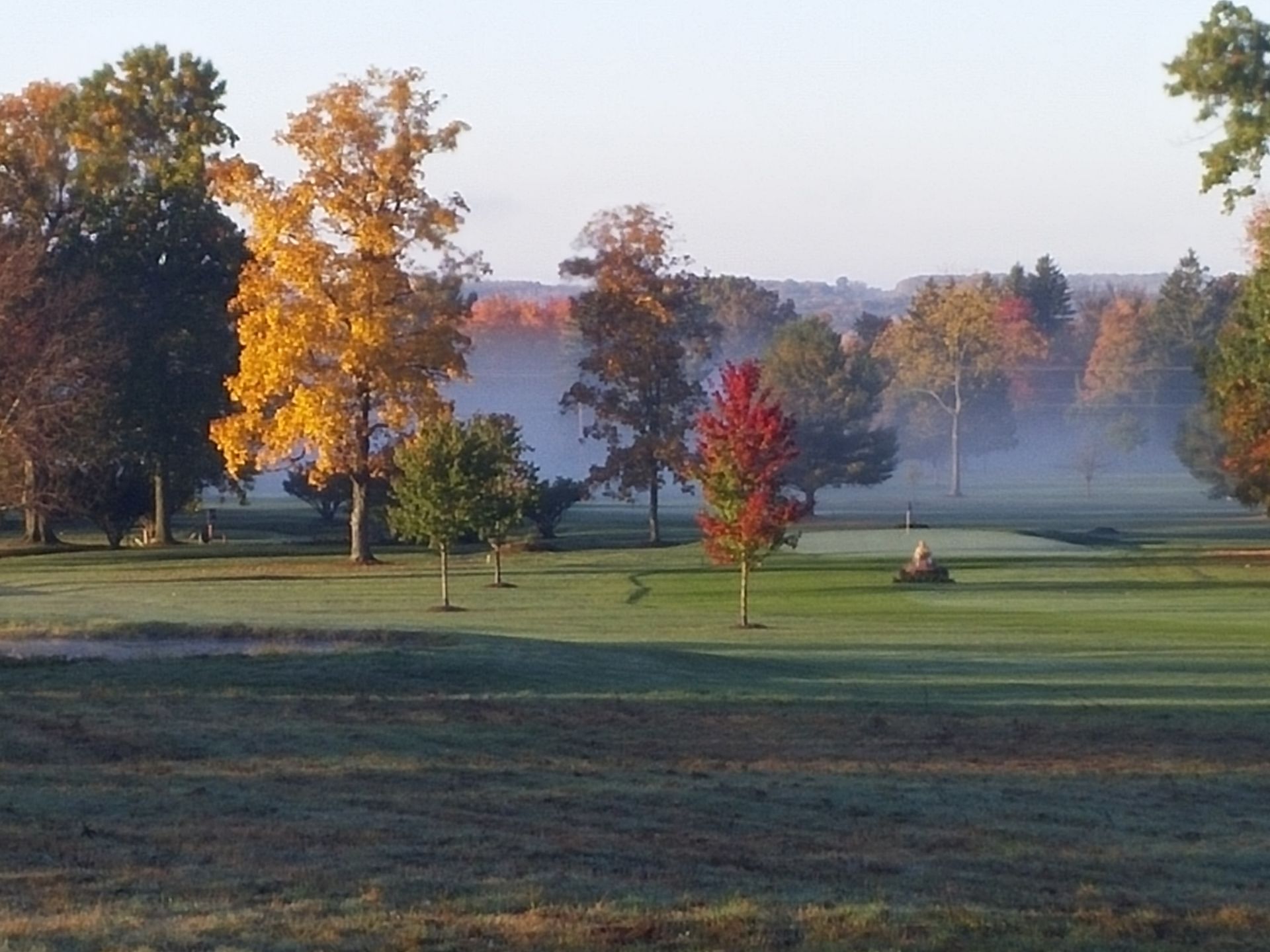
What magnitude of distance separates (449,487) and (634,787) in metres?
28.5

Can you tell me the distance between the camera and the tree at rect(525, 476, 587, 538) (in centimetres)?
7150

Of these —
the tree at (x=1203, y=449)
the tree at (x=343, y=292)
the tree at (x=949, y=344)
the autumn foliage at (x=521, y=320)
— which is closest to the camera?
the tree at (x=343, y=292)

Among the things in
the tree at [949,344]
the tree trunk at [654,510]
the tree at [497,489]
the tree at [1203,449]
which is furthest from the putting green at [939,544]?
the tree at [949,344]

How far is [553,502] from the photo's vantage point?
72625 millimetres

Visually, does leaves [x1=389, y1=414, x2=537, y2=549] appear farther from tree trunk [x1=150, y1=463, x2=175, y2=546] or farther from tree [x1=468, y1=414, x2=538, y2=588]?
tree trunk [x1=150, y1=463, x2=175, y2=546]

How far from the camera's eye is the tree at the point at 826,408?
103 m

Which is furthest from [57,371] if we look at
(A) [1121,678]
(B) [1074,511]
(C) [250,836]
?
(B) [1074,511]

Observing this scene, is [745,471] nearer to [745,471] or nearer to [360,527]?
[745,471]

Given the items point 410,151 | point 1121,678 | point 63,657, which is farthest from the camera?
point 410,151

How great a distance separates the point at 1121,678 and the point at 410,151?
3347 cm

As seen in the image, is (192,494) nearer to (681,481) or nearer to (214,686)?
(681,481)

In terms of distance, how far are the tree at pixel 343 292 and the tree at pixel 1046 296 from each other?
121 m

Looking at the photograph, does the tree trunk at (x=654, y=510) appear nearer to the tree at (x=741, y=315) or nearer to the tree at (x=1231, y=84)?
the tree at (x=1231, y=84)

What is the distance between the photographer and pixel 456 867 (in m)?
11.6
